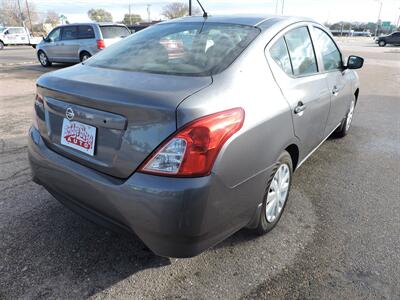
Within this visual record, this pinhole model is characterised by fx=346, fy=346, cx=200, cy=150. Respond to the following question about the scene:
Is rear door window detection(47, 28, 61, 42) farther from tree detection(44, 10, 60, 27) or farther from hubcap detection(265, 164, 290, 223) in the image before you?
tree detection(44, 10, 60, 27)

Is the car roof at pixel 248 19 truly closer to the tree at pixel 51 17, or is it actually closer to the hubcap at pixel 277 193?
the hubcap at pixel 277 193

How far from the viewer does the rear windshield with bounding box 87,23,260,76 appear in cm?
233

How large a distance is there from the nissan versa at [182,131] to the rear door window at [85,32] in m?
10.5

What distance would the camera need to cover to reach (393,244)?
2627mm

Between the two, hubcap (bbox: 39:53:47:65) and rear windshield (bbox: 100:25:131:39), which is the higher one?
rear windshield (bbox: 100:25:131:39)

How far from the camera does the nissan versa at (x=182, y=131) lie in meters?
1.80

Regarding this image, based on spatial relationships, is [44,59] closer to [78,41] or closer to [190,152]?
[78,41]

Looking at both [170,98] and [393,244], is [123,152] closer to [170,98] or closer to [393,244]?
[170,98]

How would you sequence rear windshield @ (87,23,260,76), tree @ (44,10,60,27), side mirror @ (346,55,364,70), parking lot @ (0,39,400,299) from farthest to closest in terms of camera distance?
1. tree @ (44,10,60,27)
2. side mirror @ (346,55,364,70)
3. rear windshield @ (87,23,260,76)
4. parking lot @ (0,39,400,299)

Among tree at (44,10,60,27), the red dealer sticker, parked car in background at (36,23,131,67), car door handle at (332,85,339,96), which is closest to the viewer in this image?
the red dealer sticker

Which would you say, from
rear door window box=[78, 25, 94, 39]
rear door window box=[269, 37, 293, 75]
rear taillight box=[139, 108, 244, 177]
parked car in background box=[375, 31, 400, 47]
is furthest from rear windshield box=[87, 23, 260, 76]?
parked car in background box=[375, 31, 400, 47]

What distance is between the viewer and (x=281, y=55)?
8.66ft

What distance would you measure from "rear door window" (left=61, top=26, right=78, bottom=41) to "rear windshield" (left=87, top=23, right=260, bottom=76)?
11.2 metres

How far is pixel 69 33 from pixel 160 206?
43.5 ft
